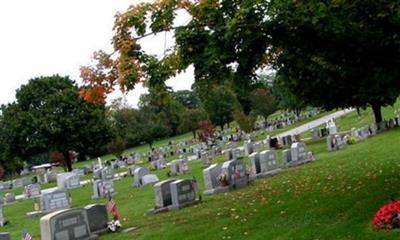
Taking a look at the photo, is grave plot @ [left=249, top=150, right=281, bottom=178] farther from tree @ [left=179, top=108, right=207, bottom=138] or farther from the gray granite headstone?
tree @ [left=179, top=108, right=207, bottom=138]

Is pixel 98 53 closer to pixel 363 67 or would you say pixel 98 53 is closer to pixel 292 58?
pixel 292 58

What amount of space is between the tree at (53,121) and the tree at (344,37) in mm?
43597

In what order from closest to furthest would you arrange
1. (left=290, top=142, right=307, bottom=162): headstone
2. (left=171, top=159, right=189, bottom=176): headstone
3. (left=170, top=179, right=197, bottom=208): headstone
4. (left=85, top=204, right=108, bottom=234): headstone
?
1. (left=85, top=204, right=108, bottom=234): headstone
2. (left=170, top=179, right=197, bottom=208): headstone
3. (left=290, top=142, right=307, bottom=162): headstone
4. (left=171, top=159, right=189, bottom=176): headstone

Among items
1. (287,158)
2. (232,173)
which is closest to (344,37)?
(232,173)

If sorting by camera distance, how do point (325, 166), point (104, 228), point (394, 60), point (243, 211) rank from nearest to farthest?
point (394, 60) → point (243, 211) → point (104, 228) → point (325, 166)

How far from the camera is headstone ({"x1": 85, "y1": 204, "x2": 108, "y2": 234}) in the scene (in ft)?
50.9

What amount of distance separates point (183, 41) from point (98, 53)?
92.2 inches

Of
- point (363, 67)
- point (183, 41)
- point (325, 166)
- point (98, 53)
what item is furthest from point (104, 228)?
point (325, 166)

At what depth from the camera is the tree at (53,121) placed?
183ft

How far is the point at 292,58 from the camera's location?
13438 mm

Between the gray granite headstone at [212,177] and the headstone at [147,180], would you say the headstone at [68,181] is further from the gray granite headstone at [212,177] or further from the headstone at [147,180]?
the gray granite headstone at [212,177]

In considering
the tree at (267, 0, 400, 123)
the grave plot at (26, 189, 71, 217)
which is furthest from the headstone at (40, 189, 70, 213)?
the tree at (267, 0, 400, 123)

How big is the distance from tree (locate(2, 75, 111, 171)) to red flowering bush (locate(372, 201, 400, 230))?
46.6m

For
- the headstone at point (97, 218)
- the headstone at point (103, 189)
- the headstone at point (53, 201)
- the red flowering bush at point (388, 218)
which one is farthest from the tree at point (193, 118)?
the red flowering bush at point (388, 218)
